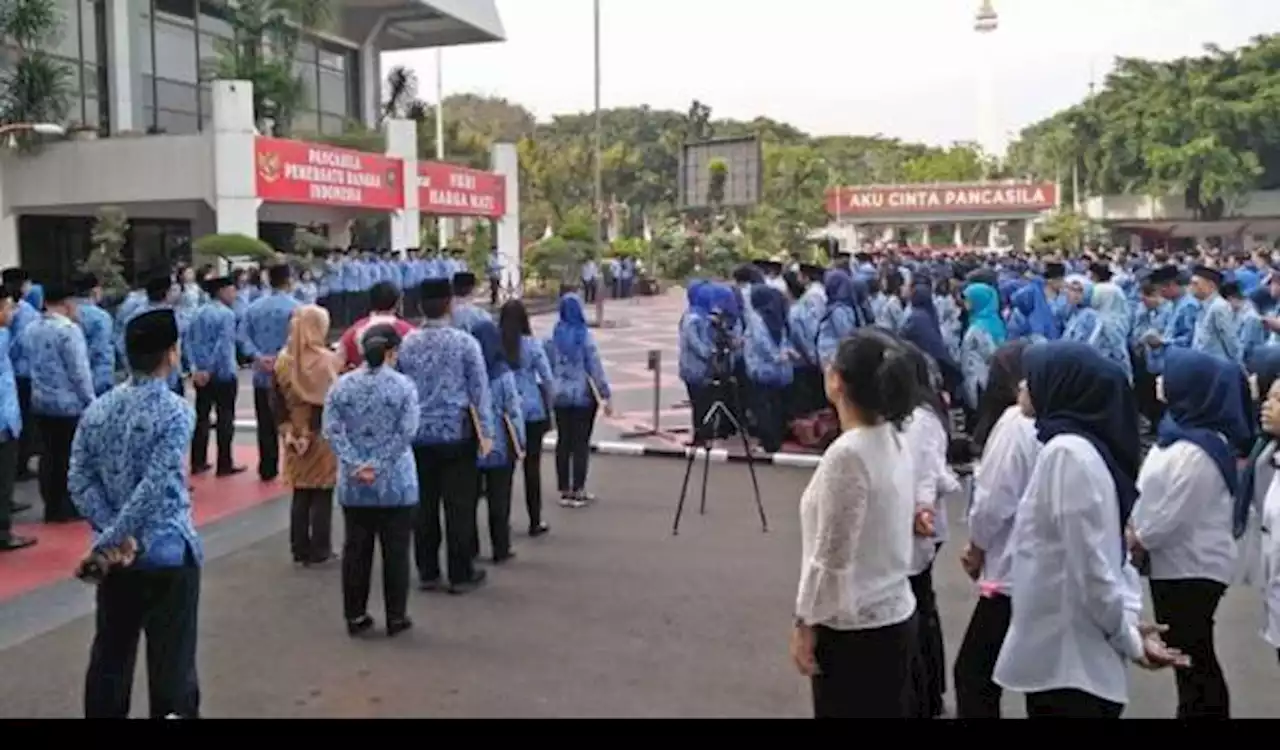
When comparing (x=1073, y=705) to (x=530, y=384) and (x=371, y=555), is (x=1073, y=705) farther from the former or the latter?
(x=530, y=384)

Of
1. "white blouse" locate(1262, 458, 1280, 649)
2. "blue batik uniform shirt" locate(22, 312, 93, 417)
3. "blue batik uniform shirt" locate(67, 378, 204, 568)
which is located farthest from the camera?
"blue batik uniform shirt" locate(22, 312, 93, 417)

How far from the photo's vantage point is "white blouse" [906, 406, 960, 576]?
14.8 feet

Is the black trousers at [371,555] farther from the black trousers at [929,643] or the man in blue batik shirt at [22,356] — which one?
the man in blue batik shirt at [22,356]

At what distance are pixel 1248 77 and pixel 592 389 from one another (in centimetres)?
5200

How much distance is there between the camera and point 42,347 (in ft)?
27.1

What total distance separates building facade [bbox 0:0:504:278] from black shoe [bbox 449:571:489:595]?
16083mm

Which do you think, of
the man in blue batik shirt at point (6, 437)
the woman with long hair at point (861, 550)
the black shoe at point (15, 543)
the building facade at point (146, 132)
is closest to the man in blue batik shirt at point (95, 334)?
the man in blue batik shirt at point (6, 437)

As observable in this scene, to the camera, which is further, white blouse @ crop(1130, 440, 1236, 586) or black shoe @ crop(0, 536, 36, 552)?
→ black shoe @ crop(0, 536, 36, 552)

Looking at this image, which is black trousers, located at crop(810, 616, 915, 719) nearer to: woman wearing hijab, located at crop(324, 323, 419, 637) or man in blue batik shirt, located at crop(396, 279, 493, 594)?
woman wearing hijab, located at crop(324, 323, 419, 637)

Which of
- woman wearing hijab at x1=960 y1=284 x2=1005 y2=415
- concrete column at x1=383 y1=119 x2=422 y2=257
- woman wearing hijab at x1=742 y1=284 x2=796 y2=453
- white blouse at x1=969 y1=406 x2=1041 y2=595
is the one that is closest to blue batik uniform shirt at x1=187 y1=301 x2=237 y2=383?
woman wearing hijab at x1=742 y1=284 x2=796 y2=453

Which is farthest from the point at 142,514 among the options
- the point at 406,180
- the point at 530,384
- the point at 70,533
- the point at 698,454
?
the point at 406,180

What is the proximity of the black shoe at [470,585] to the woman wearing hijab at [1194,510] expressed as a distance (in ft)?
12.1

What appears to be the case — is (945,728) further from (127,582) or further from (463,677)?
(463,677)

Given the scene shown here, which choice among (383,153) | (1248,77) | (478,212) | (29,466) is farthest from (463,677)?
(1248,77)
